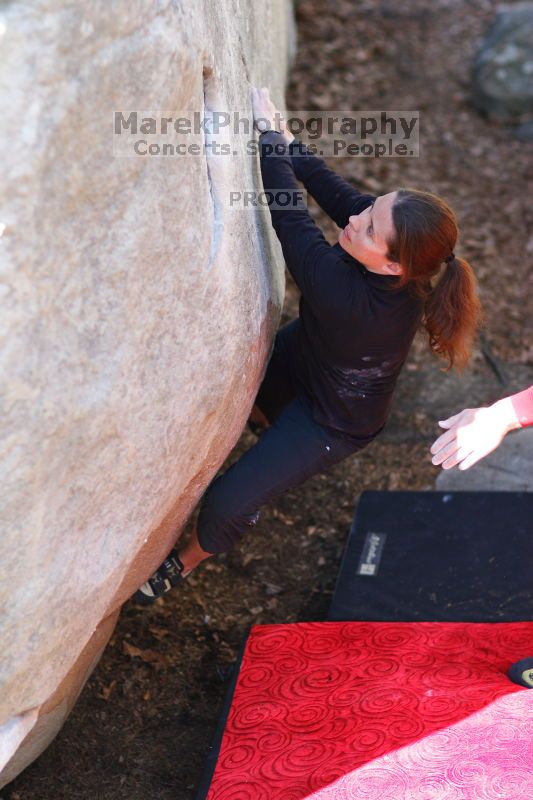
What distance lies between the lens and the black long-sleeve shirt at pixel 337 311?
287cm

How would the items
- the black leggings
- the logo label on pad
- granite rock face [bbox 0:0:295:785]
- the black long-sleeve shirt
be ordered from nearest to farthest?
granite rock face [bbox 0:0:295:785]
the black long-sleeve shirt
the black leggings
the logo label on pad

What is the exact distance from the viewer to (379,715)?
2748mm

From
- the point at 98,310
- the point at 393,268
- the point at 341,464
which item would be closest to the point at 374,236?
the point at 393,268

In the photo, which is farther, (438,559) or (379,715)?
(438,559)

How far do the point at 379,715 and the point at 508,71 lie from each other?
5.36m

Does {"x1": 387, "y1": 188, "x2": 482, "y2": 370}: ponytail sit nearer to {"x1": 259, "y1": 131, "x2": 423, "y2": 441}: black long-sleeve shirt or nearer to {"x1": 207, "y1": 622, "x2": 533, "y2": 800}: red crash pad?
{"x1": 259, "y1": 131, "x2": 423, "y2": 441}: black long-sleeve shirt

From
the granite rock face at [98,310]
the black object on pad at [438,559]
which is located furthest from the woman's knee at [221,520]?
the black object on pad at [438,559]

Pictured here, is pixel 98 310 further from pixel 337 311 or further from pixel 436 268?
pixel 436 268

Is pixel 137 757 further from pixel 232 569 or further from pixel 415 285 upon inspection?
pixel 415 285

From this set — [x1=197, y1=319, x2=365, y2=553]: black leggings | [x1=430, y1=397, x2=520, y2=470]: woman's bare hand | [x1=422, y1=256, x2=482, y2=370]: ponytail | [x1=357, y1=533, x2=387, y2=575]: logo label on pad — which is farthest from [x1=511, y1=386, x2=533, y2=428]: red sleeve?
[x1=357, y1=533, x2=387, y2=575]: logo label on pad

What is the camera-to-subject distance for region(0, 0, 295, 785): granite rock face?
77.5 inches

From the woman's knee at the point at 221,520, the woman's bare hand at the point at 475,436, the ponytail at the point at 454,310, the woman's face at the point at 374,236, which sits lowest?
the woman's knee at the point at 221,520

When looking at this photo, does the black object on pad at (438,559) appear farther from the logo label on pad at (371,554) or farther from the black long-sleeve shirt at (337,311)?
the black long-sleeve shirt at (337,311)

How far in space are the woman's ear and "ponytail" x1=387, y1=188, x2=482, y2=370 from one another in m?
0.01
